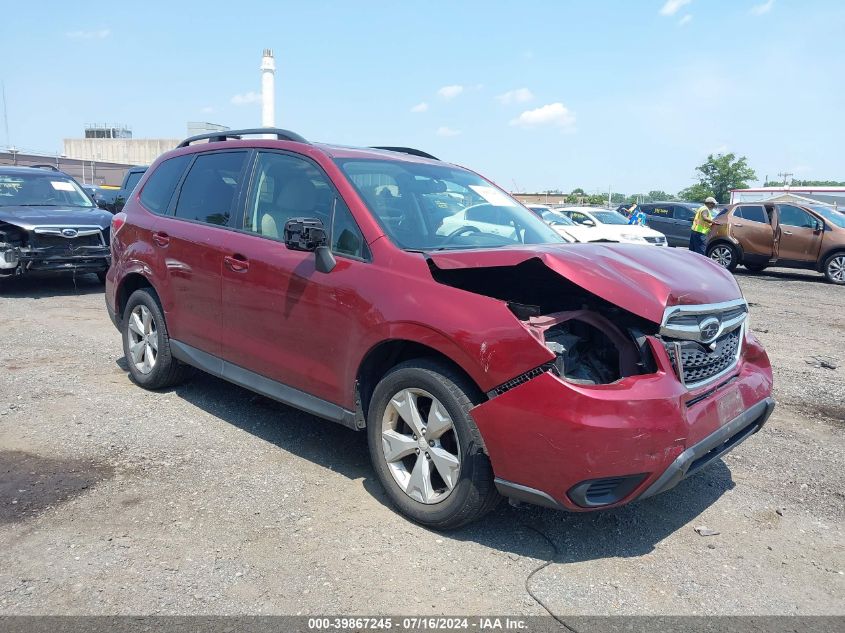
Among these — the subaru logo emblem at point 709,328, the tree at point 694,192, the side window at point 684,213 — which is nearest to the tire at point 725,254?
the side window at point 684,213

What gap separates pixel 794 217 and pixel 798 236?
0.55 m

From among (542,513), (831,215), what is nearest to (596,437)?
(542,513)

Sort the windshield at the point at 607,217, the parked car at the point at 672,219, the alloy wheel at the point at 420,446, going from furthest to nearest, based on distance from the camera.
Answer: the parked car at the point at 672,219 → the windshield at the point at 607,217 → the alloy wheel at the point at 420,446

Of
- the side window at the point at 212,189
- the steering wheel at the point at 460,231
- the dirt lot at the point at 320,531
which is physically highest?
the side window at the point at 212,189

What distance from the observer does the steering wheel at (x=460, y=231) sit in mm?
3844

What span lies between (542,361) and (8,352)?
236 inches

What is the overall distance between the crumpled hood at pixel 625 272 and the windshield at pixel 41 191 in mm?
9800

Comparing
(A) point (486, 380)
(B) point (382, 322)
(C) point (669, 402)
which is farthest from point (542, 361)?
(B) point (382, 322)

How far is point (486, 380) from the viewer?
3.03m

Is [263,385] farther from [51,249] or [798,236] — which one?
[798,236]

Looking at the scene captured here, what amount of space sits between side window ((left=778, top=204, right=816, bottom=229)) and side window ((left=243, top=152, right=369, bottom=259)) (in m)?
14.3

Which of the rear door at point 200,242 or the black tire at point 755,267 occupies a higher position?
the rear door at point 200,242

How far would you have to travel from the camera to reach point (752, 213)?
15906mm

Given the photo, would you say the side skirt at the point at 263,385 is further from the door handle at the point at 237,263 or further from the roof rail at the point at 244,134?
the roof rail at the point at 244,134
